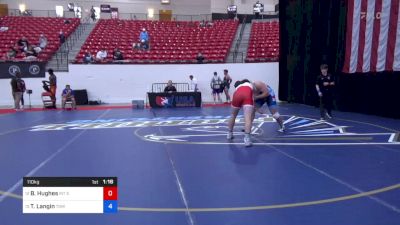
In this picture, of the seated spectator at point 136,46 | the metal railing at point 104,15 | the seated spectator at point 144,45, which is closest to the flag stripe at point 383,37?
the seated spectator at point 144,45

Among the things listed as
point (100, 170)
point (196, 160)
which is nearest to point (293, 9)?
point (196, 160)

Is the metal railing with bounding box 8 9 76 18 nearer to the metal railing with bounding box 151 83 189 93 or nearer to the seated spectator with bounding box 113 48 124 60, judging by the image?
the seated spectator with bounding box 113 48 124 60

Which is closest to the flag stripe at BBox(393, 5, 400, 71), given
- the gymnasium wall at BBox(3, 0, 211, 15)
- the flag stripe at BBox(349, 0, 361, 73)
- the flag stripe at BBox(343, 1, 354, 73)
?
the flag stripe at BBox(349, 0, 361, 73)

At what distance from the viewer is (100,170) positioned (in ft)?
17.3

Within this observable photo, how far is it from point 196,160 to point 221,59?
15386mm

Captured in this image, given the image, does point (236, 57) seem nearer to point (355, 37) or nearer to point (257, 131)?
point (355, 37)

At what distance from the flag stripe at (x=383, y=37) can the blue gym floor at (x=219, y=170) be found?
2.27m

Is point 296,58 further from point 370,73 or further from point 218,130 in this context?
point 218,130

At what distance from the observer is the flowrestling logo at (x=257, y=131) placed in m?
7.55

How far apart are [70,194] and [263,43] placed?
21.4m

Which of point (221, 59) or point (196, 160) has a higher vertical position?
point (221, 59)

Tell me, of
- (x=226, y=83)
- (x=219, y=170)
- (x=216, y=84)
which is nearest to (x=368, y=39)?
(x=226, y=83)

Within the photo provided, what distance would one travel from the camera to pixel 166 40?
76.3ft

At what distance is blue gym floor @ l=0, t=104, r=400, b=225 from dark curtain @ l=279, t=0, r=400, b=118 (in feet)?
7.68
